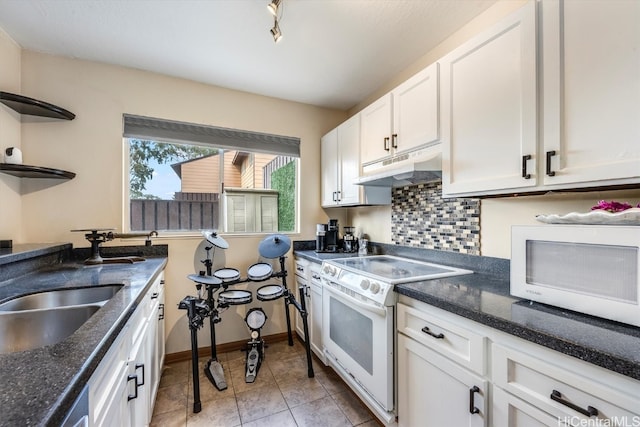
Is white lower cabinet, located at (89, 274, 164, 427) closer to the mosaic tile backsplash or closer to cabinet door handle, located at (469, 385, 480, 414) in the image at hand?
cabinet door handle, located at (469, 385, 480, 414)

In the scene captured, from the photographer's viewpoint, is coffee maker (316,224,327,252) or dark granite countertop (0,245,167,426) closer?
dark granite countertop (0,245,167,426)

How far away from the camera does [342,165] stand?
2.61 meters

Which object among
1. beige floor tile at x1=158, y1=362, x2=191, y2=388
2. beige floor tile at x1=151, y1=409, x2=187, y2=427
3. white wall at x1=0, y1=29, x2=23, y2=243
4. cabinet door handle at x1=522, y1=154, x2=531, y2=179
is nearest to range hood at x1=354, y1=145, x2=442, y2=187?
cabinet door handle at x1=522, y1=154, x2=531, y2=179

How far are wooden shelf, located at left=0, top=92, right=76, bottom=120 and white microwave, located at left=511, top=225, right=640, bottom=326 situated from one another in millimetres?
2865

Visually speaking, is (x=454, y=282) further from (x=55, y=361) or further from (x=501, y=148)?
(x=55, y=361)

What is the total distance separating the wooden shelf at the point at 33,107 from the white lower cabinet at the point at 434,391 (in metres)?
2.69

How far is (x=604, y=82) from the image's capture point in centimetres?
96

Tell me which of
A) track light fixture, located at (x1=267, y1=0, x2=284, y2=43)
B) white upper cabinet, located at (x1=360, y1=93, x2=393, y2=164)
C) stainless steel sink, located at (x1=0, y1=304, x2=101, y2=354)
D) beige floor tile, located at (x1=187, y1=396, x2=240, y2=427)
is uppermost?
track light fixture, located at (x1=267, y1=0, x2=284, y2=43)

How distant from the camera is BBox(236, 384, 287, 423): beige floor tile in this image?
68.6 inches

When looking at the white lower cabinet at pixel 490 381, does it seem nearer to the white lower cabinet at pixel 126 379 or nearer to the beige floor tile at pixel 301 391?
the beige floor tile at pixel 301 391

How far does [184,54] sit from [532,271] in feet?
8.36

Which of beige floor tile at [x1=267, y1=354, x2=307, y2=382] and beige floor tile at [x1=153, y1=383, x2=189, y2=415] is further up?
beige floor tile at [x1=153, y1=383, x2=189, y2=415]

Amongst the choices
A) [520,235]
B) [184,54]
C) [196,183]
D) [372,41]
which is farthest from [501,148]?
[196,183]

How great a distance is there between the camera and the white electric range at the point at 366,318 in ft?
4.74
